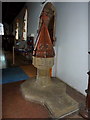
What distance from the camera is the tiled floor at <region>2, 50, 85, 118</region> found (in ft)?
6.33

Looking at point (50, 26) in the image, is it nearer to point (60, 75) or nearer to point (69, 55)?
point (69, 55)

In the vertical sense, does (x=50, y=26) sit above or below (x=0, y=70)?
above

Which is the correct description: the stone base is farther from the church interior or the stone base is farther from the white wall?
the white wall

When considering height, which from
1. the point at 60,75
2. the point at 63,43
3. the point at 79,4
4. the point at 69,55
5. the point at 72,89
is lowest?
the point at 72,89

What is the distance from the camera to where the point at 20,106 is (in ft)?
7.10

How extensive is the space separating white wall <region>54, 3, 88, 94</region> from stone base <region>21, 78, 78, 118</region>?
0.37 metres

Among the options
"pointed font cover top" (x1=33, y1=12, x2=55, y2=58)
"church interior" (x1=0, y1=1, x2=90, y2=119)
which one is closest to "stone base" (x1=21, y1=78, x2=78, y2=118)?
"church interior" (x1=0, y1=1, x2=90, y2=119)

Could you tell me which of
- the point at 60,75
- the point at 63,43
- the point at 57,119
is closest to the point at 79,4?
the point at 63,43

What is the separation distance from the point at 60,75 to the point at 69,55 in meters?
0.68

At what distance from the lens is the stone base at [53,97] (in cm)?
198

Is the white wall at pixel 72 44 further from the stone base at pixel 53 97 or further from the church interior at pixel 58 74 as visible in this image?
the stone base at pixel 53 97

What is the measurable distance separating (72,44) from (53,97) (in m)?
1.22

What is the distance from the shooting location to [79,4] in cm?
251


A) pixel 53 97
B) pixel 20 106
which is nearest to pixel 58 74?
pixel 53 97
